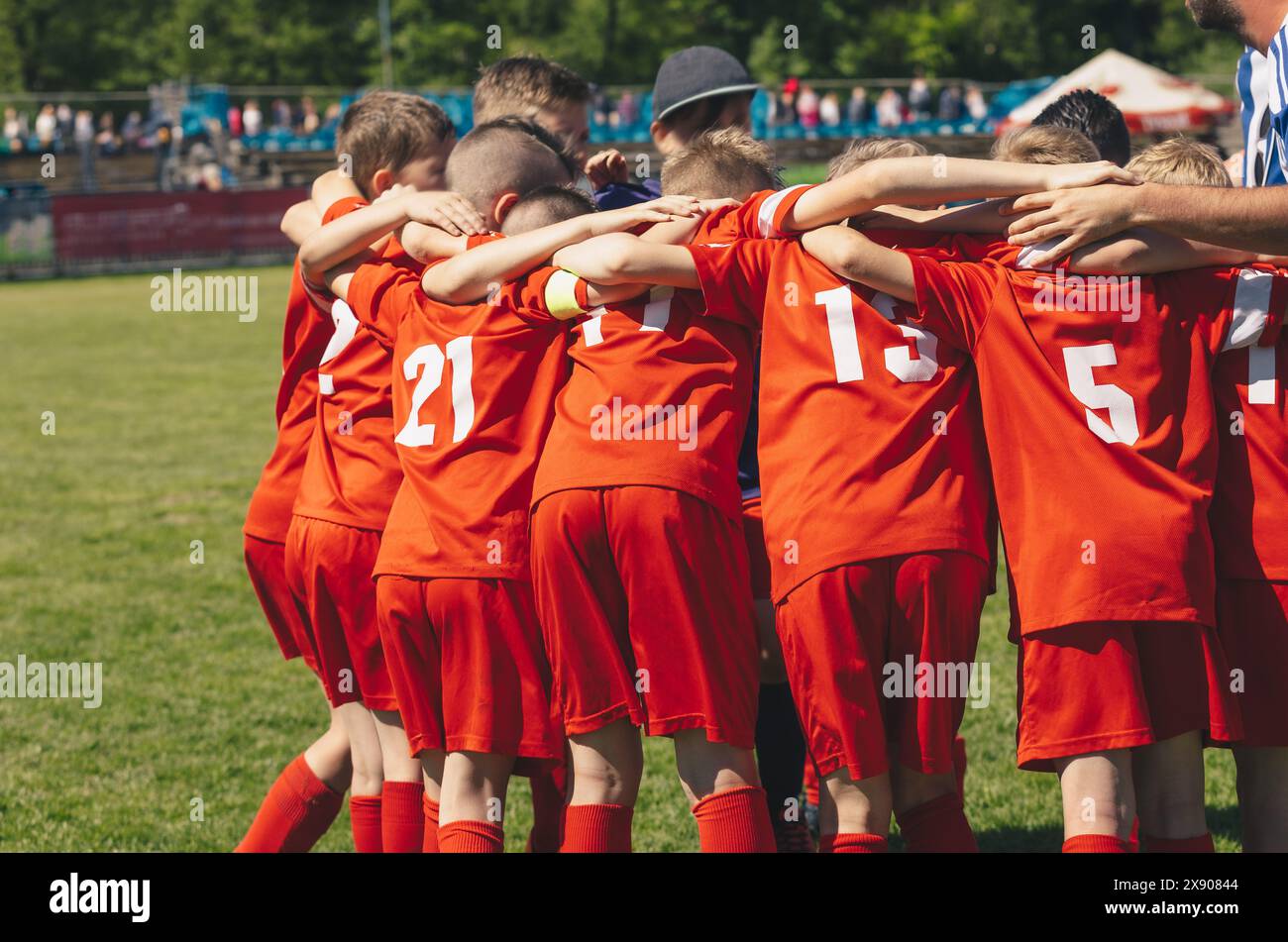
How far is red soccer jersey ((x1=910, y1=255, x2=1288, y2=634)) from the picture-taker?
2930mm

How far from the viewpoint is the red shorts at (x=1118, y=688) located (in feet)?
9.62

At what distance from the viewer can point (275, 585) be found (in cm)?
428

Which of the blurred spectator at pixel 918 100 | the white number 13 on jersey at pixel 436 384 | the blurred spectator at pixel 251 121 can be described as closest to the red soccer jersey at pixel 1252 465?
the white number 13 on jersey at pixel 436 384

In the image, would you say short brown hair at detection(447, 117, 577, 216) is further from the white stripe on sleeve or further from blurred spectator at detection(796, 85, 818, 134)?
blurred spectator at detection(796, 85, 818, 134)

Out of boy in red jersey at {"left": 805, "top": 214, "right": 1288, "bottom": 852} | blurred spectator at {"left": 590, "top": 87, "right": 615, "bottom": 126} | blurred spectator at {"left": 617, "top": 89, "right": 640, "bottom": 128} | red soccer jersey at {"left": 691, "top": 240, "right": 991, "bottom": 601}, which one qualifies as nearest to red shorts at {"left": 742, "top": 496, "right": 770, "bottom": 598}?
red soccer jersey at {"left": 691, "top": 240, "right": 991, "bottom": 601}

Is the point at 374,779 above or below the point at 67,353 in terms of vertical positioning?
below

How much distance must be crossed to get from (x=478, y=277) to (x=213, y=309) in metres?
22.5

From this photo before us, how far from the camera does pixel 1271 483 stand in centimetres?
308

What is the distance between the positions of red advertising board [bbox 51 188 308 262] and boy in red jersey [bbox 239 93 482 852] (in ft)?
88.9

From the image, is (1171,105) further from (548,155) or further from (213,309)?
(548,155)

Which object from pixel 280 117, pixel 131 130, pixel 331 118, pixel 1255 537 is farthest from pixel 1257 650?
pixel 331 118
